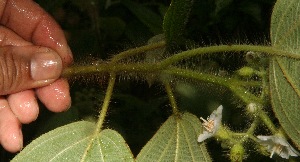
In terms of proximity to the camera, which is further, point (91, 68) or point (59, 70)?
point (59, 70)

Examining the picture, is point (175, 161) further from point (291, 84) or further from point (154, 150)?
point (291, 84)

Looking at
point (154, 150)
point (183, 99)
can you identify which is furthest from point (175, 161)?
point (183, 99)

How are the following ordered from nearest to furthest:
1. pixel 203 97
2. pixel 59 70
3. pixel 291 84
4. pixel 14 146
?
pixel 291 84, pixel 59 70, pixel 14 146, pixel 203 97

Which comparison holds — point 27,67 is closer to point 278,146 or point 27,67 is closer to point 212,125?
point 212,125

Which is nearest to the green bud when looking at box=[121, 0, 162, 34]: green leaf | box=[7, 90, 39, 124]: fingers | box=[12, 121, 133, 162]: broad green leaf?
box=[12, 121, 133, 162]: broad green leaf

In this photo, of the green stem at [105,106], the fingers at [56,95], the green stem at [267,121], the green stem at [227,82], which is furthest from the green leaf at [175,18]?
the fingers at [56,95]

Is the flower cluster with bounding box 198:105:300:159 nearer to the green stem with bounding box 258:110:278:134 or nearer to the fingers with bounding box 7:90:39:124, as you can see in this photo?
the green stem with bounding box 258:110:278:134
